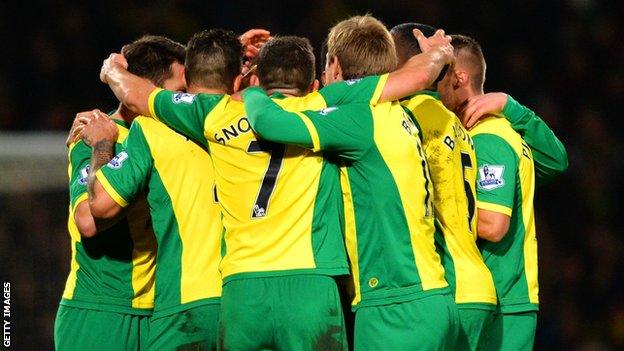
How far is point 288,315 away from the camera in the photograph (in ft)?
15.6

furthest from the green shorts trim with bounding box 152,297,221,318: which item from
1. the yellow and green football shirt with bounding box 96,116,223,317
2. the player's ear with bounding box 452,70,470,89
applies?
the player's ear with bounding box 452,70,470,89

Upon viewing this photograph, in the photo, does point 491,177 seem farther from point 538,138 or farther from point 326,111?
point 326,111

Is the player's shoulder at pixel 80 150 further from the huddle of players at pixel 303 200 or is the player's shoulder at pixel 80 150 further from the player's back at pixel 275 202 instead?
the player's back at pixel 275 202

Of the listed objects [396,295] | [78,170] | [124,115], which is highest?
[124,115]

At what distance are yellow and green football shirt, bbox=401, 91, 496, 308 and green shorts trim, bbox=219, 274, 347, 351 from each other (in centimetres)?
65

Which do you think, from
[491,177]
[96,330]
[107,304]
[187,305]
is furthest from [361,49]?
[96,330]

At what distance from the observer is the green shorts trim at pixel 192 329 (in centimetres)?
520

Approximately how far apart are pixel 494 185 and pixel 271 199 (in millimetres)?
1138

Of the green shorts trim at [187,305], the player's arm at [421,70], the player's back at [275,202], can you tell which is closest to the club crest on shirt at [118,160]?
the player's back at [275,202]

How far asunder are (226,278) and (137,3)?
23.3ft

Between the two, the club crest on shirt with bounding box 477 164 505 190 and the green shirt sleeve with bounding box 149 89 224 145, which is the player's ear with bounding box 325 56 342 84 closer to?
the green shirt sleeve with bounding box 149 89 224 145

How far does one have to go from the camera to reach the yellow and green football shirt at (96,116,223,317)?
5.21 m

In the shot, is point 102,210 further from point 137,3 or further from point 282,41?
point 137,3

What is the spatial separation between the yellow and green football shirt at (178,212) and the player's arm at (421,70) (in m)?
0.93
